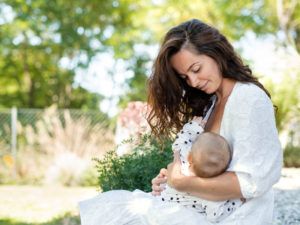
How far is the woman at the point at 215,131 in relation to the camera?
5.54ft

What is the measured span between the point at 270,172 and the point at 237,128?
0.25 metres

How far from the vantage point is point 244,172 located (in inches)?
65.3

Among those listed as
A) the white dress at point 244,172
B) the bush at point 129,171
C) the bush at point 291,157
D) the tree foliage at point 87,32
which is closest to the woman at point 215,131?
the white dress at point 244,172

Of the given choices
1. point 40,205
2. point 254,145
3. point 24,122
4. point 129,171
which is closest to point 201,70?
point 254,145

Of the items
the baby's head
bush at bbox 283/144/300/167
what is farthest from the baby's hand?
bush at bbox 283/144/300/167

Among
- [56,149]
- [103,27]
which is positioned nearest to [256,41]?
[103,27]

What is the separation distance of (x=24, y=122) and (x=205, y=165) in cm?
976

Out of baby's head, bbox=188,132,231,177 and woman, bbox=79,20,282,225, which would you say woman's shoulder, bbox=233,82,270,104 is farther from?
baby's head, bbox=188,132,231,177

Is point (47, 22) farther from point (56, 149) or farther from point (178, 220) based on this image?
point (178, 220)

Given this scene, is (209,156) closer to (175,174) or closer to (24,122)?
(175,174)

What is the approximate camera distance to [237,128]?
176 centimetres

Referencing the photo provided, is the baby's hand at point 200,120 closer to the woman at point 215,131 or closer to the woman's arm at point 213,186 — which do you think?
the woman at point 215,131

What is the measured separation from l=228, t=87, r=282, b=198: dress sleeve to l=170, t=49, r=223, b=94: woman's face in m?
0.23

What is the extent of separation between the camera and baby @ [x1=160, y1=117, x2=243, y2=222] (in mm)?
1673
